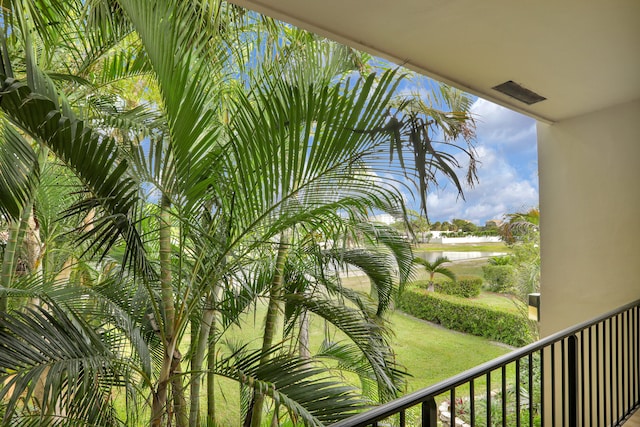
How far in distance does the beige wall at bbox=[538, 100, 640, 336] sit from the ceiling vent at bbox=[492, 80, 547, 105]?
0.63 m

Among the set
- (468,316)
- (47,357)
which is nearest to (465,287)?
(468,316)

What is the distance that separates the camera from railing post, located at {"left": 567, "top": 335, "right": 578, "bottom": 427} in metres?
1.73

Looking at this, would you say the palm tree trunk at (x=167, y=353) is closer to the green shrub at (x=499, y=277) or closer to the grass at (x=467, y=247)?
the grass at (x=467, y=247)

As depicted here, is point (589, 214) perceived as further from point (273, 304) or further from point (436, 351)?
point (436, 351)

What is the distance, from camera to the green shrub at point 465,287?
29.5 feet

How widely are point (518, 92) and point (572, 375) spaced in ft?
5.36

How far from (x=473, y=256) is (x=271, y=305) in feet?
24.0

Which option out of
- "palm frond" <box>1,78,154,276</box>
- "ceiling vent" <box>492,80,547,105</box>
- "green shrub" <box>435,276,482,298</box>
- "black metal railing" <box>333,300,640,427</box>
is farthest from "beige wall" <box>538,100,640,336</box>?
"green shrub" <box>435,276,482,298</box>

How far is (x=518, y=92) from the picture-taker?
2.61 m

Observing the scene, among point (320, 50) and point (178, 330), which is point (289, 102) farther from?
point (178, 330)

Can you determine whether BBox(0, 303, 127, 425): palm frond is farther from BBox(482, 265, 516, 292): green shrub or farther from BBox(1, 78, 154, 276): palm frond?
BBox(482, 265, 516, 292): green shrub

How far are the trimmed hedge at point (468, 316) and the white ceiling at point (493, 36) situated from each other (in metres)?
6.67

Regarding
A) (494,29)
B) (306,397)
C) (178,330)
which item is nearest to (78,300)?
A: (178,330)

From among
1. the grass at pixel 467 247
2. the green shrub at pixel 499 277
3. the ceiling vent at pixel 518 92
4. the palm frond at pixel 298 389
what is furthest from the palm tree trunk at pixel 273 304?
the green shrub at pixel 499 277
